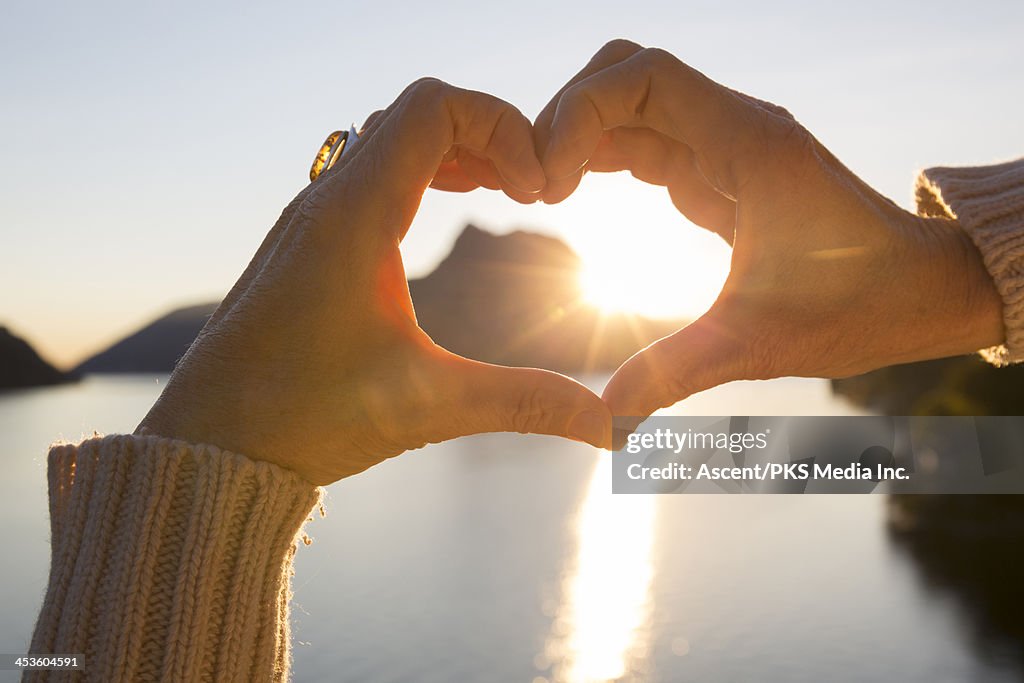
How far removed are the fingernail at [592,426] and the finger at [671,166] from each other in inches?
39.1

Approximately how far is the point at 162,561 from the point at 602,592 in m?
29.2

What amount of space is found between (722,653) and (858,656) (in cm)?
406

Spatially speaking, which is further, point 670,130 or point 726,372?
point 670,130

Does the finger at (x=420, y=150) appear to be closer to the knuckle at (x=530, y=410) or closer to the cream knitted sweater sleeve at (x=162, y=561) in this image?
the knuckle at (x=530, y=410)

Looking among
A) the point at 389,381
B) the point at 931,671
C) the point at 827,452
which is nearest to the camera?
the point at 389,381

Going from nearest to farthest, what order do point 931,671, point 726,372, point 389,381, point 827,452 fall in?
point 389,381
point 726,372
point 931,671
point 827,452

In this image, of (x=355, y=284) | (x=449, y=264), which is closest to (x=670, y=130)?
(x=355, y=284)

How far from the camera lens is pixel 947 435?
34.9 m

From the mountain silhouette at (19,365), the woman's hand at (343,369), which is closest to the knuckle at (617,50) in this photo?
the woman's hand at (343,369)

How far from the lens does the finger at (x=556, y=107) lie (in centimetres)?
210

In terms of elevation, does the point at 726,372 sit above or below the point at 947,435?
below

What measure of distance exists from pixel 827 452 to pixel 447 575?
1545 cm

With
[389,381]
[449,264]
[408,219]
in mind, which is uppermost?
[449,264]

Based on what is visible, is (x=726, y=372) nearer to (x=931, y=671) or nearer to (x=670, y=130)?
(x=670, y=130)
